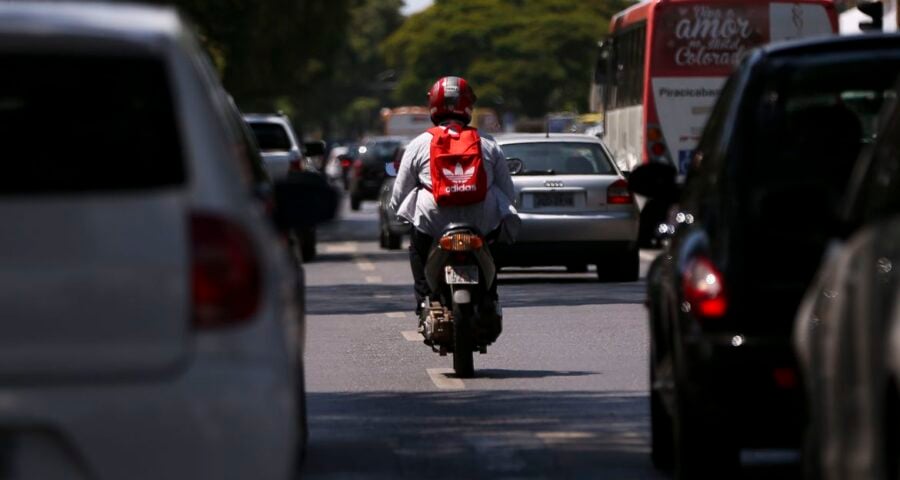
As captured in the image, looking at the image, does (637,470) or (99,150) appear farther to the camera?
(637,470)

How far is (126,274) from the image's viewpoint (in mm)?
5492

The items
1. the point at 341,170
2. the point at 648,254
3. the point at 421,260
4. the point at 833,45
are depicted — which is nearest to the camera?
the point at 833,45

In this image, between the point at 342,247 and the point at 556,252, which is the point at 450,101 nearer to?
the point at 556,252

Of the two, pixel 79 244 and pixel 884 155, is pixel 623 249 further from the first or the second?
pixel 79 244

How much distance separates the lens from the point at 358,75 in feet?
545

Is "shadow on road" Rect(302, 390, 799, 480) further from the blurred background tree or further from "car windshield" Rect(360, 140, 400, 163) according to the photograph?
the blurred background tree

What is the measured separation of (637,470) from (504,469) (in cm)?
52

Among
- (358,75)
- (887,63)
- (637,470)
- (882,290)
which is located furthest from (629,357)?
(358,75)

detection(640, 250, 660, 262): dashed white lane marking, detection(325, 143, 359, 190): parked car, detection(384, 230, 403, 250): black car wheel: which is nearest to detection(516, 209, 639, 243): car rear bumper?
detection(640, 250, 660, 262): dashed white lane marking

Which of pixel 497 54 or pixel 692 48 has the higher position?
pixel 692 48

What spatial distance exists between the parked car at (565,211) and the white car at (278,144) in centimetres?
565

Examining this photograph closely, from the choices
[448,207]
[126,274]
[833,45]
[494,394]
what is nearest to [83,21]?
[126,274]

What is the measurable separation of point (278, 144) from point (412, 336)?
478 inches

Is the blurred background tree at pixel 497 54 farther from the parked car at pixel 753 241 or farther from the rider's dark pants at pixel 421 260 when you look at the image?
the parked car at pixel 753 241
